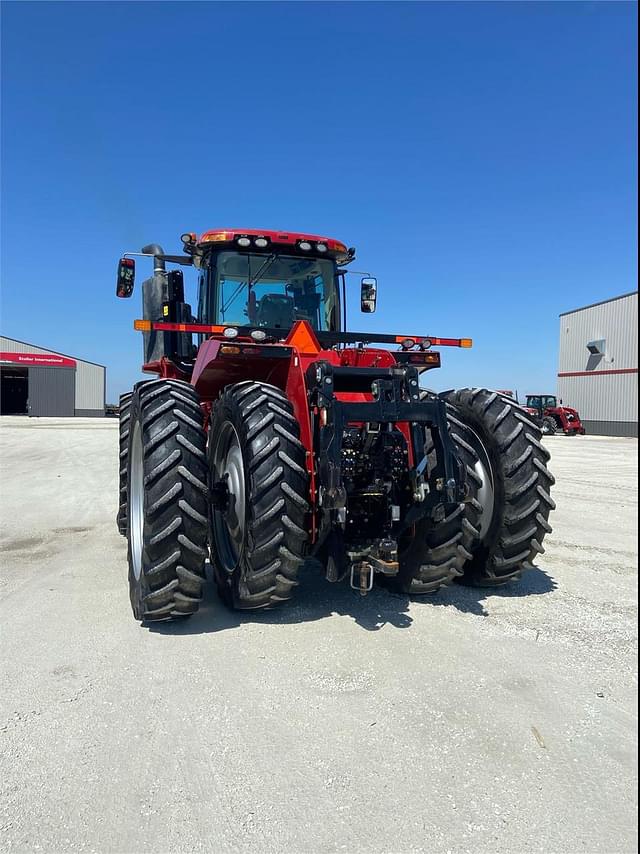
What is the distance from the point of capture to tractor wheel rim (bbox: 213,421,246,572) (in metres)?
3.97

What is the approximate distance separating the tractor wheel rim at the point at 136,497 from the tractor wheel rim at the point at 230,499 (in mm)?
566

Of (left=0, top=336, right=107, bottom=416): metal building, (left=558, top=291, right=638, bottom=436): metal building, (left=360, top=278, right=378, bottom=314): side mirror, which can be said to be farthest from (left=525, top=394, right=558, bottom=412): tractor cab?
(left=0, top=336, right=107, bottom=416): metal building

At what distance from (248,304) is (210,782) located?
427 centimetres

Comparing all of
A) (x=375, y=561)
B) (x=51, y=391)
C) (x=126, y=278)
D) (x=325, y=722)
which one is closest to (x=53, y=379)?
(x=51, y=391)

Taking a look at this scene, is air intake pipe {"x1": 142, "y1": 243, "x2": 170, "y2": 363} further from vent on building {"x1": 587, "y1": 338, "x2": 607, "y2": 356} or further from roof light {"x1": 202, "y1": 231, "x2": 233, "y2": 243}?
vent on building {"x1": 587, "y1": 338, "x2": 607, "y2": 356}

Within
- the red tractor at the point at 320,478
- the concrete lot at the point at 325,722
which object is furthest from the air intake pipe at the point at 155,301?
the concrete lot at the point at 325,722

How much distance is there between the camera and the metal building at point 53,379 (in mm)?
47688

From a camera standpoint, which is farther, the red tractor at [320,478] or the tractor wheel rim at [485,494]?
the tractor wheel rim at [485,494]

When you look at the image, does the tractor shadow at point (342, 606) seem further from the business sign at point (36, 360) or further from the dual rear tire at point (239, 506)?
the business sign at point (36, 360)

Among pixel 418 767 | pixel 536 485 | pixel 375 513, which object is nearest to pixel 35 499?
pixel 375 513

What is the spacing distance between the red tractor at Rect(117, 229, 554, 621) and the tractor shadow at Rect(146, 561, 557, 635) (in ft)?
0.37

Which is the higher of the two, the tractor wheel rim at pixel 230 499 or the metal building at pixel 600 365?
the metal building at pixel 600 365

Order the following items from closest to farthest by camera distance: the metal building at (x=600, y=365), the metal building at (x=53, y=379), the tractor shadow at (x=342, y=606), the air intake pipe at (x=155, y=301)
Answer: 1. the tractor shadow at (x=342, y=606)
2. the air intake pipe at (x=155, y=301)
3. the metal building at (x=600, y=365)
4. the metal building at (x=53, y=379)

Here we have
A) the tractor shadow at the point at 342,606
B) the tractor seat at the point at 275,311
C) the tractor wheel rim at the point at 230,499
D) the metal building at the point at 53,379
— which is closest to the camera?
the tractor shadow at the point at 342,606
